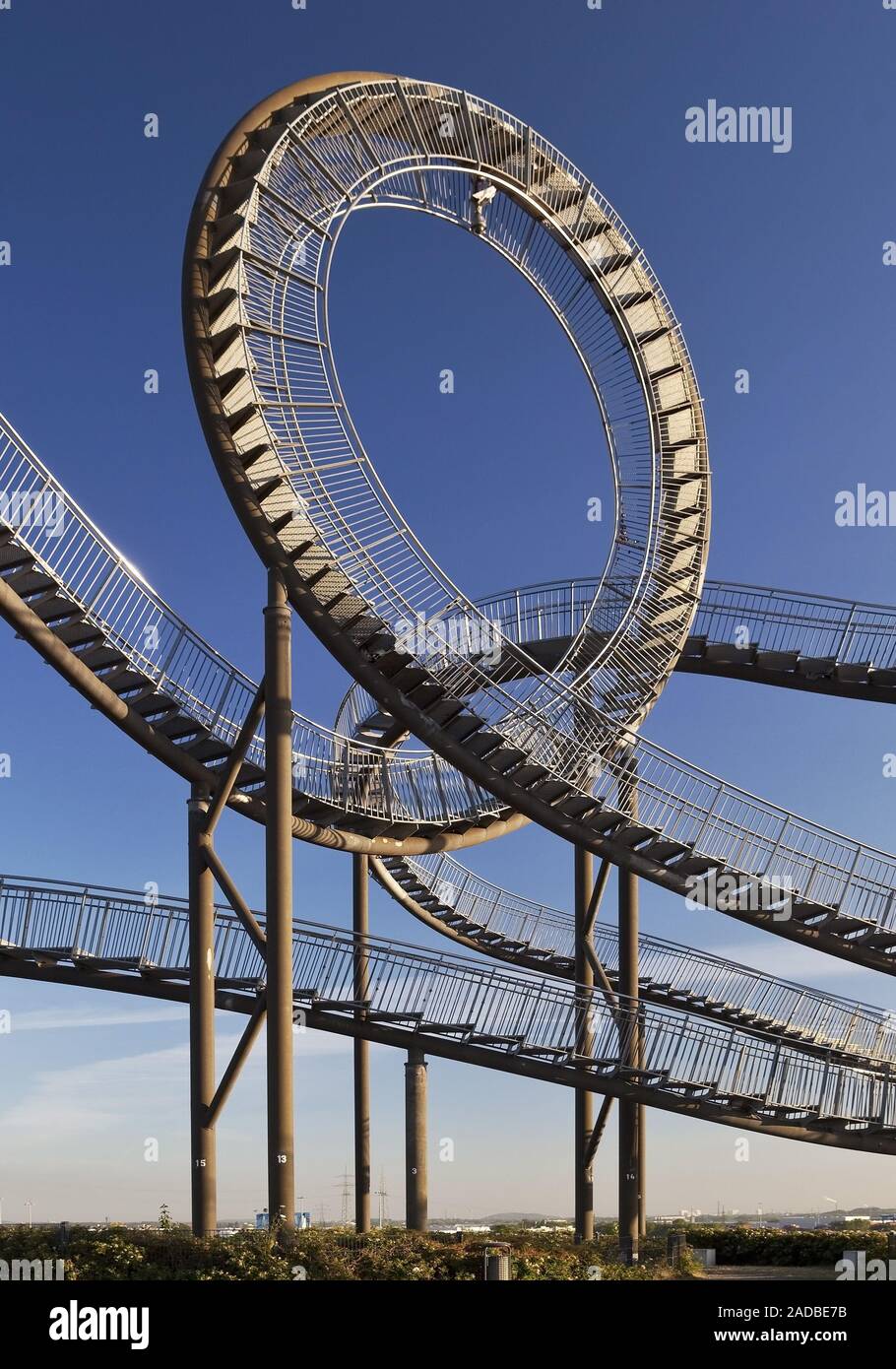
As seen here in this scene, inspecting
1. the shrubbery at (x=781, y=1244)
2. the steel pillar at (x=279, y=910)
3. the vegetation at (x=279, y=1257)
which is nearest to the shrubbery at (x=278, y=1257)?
the vegetation at (x=279, y=1257)

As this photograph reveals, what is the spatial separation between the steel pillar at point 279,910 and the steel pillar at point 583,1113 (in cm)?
884

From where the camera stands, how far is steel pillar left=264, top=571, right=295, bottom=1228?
728 inches

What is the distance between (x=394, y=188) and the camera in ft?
75.5

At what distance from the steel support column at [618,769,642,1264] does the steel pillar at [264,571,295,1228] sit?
17.8 ft

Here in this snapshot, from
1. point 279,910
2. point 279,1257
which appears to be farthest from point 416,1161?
point 279,1257

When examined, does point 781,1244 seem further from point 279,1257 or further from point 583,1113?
point 279,1257

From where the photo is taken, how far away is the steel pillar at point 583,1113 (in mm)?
27047

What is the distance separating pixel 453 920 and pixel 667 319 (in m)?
14.1

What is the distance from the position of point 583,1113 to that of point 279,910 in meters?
10.8

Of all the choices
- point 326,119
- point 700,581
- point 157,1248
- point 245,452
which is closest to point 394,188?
point 326,119

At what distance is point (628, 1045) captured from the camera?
71.8 feet
